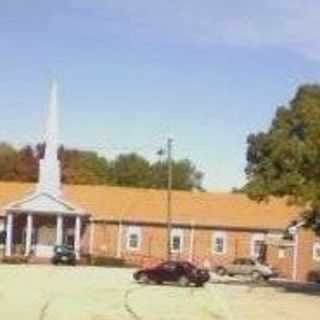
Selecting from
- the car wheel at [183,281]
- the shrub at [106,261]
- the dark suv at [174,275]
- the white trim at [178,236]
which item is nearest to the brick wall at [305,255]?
the white trim at [178,236]

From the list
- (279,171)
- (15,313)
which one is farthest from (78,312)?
(279,171)

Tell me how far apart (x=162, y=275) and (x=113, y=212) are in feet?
103

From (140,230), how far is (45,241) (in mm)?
7173

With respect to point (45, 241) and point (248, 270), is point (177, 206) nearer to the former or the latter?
point (45, 241)

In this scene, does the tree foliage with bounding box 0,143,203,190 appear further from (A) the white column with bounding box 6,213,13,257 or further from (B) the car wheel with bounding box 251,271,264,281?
(B) the car wheel with bounding box 251,271,264,281

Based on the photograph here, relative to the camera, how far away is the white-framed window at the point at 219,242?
8944 centimetres

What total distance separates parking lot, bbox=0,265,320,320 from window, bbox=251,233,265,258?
26540 millimetres

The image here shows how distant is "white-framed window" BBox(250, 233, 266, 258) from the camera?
89.3 meters

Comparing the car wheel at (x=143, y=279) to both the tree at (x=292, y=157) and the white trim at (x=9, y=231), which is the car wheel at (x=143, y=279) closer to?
the tree at (x=292, y=157)

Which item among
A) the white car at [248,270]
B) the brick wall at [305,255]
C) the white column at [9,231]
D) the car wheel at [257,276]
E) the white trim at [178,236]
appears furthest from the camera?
the white trim at [178,236]

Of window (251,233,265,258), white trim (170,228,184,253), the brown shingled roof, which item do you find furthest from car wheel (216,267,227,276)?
the brown shingled roof

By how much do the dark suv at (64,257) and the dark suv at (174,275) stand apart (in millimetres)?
19804

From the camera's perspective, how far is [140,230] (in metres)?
90.1

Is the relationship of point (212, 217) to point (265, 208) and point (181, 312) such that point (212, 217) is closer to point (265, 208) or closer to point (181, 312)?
point (265, 208)
